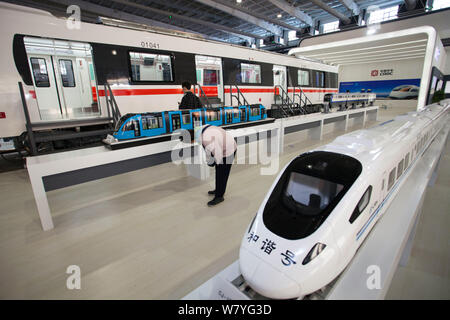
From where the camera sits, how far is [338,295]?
1290 millimetres

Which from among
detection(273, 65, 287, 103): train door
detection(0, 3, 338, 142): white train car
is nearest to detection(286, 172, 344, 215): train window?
detection(0, 3, 338, 142): white train car

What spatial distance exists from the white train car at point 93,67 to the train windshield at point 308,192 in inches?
176

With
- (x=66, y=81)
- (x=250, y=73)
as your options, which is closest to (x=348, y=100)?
(x=250, y=73)

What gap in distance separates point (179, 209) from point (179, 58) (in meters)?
4.32

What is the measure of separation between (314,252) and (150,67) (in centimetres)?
546

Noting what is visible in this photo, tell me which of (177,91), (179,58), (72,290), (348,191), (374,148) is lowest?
(72,290)

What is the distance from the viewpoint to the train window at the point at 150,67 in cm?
519

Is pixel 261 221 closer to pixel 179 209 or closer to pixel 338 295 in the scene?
pixel 338 295

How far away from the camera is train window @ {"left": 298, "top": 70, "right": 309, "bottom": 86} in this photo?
1040 cm

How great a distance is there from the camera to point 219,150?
9.70ft

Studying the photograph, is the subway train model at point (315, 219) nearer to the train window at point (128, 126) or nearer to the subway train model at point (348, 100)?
the train window at point (128, 126)

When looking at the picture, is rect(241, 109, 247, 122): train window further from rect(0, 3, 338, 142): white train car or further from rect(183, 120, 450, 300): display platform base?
rect(183, 120, 450, 300): display platform base

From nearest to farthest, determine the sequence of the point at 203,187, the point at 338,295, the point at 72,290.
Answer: the point at 338,295 < the point at 72,290 < the point at 203,187

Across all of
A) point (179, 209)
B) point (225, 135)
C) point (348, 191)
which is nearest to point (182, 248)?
point (179, 209)
